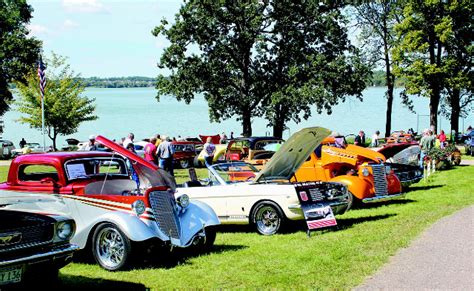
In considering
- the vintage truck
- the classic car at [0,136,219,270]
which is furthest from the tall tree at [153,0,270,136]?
the classic car at [0,136,219,270]

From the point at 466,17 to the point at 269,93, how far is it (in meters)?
13.9

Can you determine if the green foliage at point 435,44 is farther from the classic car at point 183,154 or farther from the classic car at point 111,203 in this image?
the classic car at point 111,203

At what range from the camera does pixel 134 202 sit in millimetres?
8961

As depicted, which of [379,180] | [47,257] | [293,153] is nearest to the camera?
[47,257]

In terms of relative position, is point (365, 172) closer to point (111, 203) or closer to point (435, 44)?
point (111, 203)

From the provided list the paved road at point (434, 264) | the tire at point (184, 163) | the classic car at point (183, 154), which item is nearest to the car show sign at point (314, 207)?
the paved road at point (434, 264)

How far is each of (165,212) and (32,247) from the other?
8.24 ft

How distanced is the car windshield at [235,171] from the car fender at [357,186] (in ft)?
6.80

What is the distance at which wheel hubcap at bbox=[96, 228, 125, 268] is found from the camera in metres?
8.84

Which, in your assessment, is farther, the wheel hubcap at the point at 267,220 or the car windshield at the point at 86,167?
the wheel hubcap at the point at 267,220

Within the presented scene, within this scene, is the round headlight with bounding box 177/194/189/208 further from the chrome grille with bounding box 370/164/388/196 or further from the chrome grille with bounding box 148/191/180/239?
the chrome grille with bounding box 370/164/388/196

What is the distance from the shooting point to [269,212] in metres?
11.6

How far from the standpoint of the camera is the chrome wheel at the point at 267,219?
37.9ft

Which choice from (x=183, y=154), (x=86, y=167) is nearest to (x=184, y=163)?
(x=183, y=154)
